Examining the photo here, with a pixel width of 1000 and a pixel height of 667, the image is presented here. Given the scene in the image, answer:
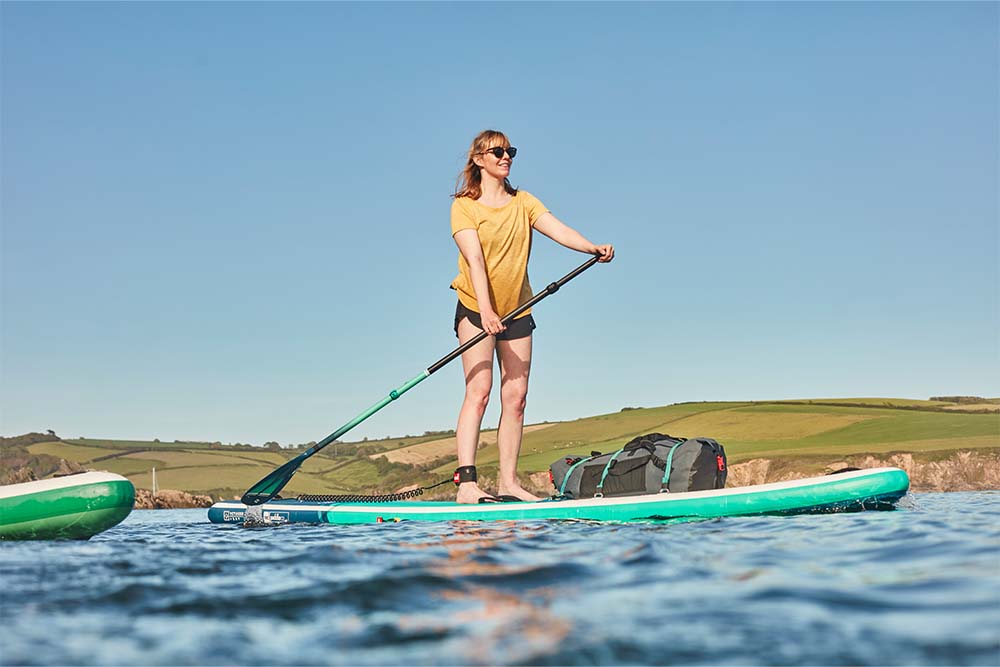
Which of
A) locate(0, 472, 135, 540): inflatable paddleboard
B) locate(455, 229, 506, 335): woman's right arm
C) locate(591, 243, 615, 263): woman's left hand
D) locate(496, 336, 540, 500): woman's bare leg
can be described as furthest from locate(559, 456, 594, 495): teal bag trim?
locate(0, 472, 135, 540): inflatable paddleboard

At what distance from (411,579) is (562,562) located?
875mm

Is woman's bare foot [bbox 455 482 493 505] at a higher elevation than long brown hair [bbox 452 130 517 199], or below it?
below

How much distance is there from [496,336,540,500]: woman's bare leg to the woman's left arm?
1.15 meters

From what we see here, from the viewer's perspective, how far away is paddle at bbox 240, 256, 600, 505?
8.39 m

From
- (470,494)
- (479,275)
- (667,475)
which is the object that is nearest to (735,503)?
(667,475)

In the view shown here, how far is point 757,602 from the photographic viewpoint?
3023mm

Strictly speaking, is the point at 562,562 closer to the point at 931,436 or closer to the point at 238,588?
the point at 238,588

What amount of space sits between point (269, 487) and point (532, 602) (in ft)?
25.2

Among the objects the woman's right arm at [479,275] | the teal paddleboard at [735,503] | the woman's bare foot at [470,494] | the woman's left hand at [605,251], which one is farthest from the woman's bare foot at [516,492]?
the woman's left hand at [605,251]

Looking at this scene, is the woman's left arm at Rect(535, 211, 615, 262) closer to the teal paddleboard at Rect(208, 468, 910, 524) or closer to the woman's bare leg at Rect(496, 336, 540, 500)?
the woman's bare leg at Rect(496, 336, 540, 500)

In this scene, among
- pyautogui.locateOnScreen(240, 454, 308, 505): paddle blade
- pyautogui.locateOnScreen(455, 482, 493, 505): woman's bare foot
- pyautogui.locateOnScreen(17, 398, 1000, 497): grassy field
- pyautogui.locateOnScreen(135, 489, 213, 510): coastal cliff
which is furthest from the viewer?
pyautogui.locateOnScreen(135, 489, 213, 510): coastal cliff

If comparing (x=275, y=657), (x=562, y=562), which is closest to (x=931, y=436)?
(x=562, y=562)

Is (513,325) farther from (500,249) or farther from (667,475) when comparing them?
(667,475)

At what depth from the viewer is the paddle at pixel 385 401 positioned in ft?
27.5
